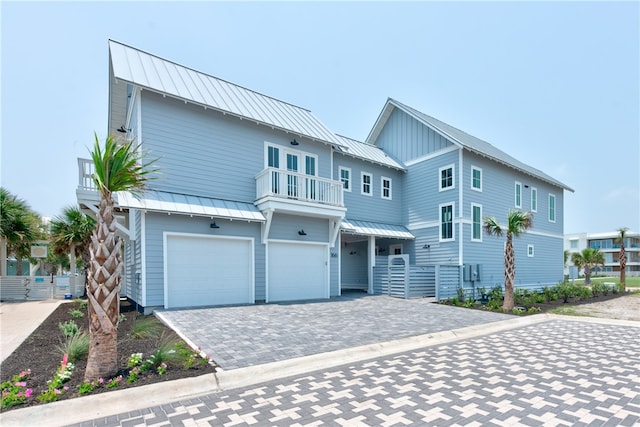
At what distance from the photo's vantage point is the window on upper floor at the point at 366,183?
17297 mm

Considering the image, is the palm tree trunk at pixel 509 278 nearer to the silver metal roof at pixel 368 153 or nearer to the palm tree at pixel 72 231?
the silver metal roof at pixel 368 153

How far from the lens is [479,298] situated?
15266 mm

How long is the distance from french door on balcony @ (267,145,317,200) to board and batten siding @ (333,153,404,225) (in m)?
2.43

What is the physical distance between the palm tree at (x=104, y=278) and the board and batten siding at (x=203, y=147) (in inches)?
232

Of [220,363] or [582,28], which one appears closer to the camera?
[220,363]

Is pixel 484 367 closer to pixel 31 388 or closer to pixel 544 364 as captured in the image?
pixel 544 364

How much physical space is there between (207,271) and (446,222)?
1159 cm

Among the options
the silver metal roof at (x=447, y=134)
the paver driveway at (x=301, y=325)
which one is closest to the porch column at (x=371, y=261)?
the paver driveway at (x=301, y=325)

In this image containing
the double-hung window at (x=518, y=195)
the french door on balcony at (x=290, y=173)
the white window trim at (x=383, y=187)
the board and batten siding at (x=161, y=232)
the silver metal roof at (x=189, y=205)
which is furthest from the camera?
the double-hung window at (x=518, y=195)

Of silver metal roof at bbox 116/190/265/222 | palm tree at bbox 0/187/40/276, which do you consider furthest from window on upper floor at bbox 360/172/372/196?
palm tree at bbox 0/187/40/276

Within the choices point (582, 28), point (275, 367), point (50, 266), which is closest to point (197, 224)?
point (275, 367)

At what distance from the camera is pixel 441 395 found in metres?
4.30

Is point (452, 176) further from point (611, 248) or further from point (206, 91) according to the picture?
point (611, 248)

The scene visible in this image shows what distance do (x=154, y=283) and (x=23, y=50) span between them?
6821 millimetres
